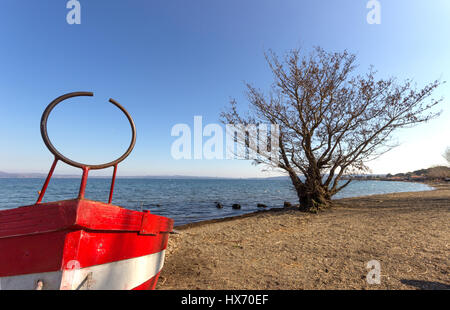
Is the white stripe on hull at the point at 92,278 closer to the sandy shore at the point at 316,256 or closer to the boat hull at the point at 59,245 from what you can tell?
the boat hull at the point at 59,245

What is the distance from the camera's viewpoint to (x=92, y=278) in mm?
2268

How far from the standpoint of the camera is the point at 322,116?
38.0ft

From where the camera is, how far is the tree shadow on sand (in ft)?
10.8

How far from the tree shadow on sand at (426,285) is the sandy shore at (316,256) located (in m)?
0.01

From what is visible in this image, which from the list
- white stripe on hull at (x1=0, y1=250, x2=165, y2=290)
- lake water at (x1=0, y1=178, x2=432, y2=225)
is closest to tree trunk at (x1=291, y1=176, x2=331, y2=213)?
lake water at (x1=0, y1=178, x2=432, y2=225)

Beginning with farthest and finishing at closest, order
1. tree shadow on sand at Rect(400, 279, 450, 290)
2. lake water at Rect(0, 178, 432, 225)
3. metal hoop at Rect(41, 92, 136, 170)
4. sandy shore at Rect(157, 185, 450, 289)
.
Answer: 1. lake water at Rect(0, 178, 432, 225)
2. sandy shore at Rect(157, 185, 450, 289)
3. tree shadow on sand at Rect(400, 279, 450, 290)
4. metal hoop at Rect(41, 92, 136, 170)

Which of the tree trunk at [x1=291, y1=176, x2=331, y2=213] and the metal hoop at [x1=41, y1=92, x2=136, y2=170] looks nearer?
the metal hoop at [x1=41, y1=92, x2=136, y2=170]

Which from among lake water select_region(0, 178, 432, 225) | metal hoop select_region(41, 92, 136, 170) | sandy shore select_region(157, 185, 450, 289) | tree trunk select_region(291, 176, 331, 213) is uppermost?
metal hoop select_region(41, 92, 136, 170)

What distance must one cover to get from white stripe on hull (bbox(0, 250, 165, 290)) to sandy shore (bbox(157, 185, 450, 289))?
1.16m

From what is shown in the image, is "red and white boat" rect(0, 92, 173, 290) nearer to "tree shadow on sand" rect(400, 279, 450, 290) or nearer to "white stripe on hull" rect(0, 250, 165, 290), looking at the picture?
"white stripe on hull" rect(0, 250, 165, 290)

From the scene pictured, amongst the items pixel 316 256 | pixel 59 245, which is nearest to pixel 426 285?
pixel 316 256

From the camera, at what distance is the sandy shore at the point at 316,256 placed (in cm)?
366

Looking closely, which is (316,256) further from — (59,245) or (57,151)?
(57,151)
